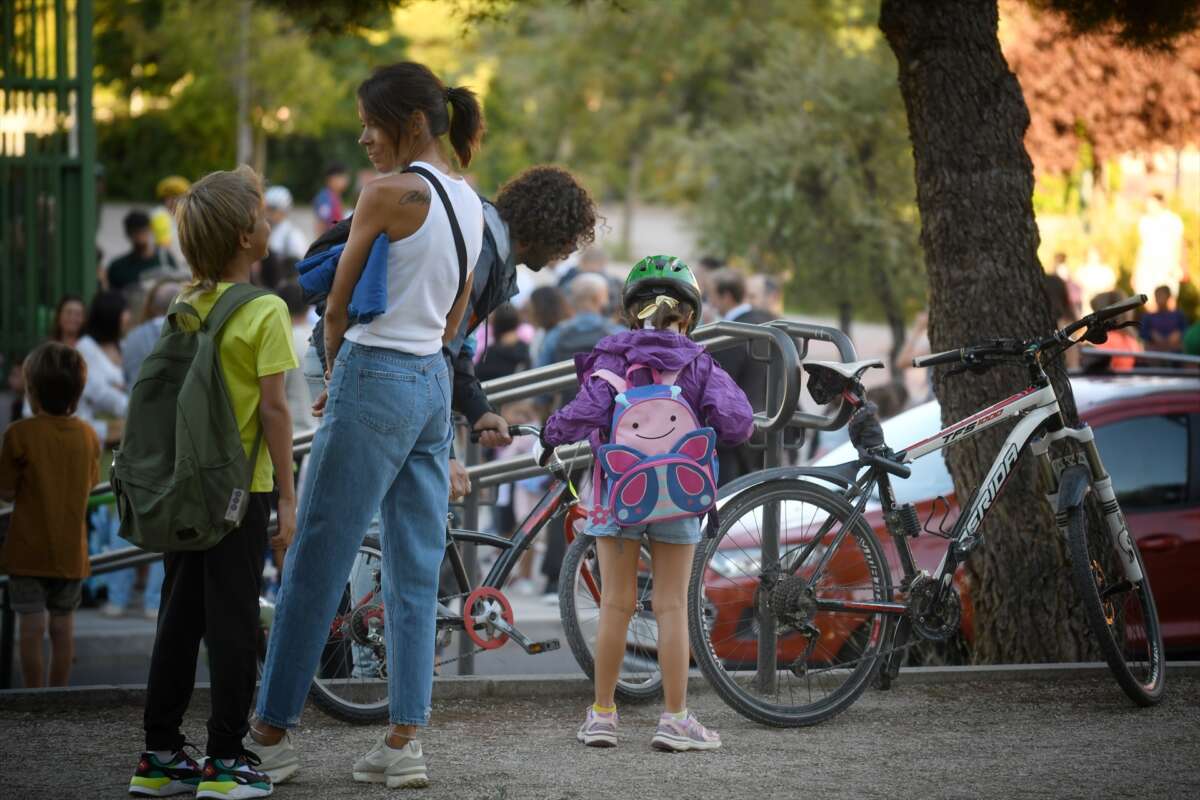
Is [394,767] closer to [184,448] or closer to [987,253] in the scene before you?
[184,448]

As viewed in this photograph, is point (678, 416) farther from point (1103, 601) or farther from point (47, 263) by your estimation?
point (47, 263)

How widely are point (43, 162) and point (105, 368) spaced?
2942mm

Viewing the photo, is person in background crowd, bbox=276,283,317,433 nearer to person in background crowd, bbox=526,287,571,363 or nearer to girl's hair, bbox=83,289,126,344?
girl's hair, bbox=83,289,126,344

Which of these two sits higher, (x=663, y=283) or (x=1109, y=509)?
(x=663, y=283)

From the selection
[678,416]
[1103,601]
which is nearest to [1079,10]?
[1103,601]

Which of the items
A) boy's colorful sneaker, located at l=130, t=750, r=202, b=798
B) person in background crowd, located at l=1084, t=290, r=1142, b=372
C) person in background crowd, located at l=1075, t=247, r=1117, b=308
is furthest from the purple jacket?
person in background crowd, located at l=1075, t=247, r=1117, b=308

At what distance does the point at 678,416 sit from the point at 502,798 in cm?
123

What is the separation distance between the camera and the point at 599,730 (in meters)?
5.17

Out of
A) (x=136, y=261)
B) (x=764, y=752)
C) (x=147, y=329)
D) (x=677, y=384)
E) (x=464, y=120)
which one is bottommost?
(x=764, y=752)

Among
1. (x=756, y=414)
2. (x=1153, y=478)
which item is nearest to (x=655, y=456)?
(x=756, y=414)

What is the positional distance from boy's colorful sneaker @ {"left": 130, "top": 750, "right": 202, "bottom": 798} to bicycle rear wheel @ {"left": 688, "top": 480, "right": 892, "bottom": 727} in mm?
1642

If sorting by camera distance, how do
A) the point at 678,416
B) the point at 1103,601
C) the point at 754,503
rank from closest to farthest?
1. the point at 678,416
2. the point at 754,503
3. the point at 1103,601

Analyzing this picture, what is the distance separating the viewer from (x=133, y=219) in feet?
50.5

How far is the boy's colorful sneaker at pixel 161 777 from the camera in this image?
14.7ft
